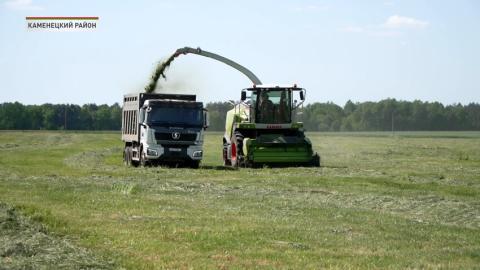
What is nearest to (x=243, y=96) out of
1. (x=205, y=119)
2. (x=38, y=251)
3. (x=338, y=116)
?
(x=205, y=119)

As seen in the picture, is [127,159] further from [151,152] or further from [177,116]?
[177,116]

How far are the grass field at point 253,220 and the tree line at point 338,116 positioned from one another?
109 meters

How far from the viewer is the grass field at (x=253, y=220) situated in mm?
12258

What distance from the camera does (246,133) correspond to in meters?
38.9

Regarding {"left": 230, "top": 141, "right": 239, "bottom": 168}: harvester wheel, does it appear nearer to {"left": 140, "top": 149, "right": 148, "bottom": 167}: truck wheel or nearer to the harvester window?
the harvester window

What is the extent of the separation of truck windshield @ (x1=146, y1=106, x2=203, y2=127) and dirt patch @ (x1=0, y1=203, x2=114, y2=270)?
21.8 m

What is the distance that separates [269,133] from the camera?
39.0 m

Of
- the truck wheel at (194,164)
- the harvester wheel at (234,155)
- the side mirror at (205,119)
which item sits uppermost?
the side mirror at (205,119)

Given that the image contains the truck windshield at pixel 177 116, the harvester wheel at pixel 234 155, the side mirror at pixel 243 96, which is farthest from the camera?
the harvester wheel at pixel 234 155

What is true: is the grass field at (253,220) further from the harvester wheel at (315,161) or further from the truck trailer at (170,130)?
the harvester wheel at (315,161)

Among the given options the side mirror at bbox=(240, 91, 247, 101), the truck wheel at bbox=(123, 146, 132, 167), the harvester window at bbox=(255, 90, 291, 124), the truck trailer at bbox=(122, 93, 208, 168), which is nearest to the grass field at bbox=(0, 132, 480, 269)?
Answer: the truck trailer at bbox=(122, 93, 208, 168)

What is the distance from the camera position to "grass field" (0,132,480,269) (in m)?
12.3

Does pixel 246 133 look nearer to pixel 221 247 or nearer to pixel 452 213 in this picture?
pixel 452 213

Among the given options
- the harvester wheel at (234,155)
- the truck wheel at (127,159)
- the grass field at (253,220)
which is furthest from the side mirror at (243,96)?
the grass field at (253,220)
